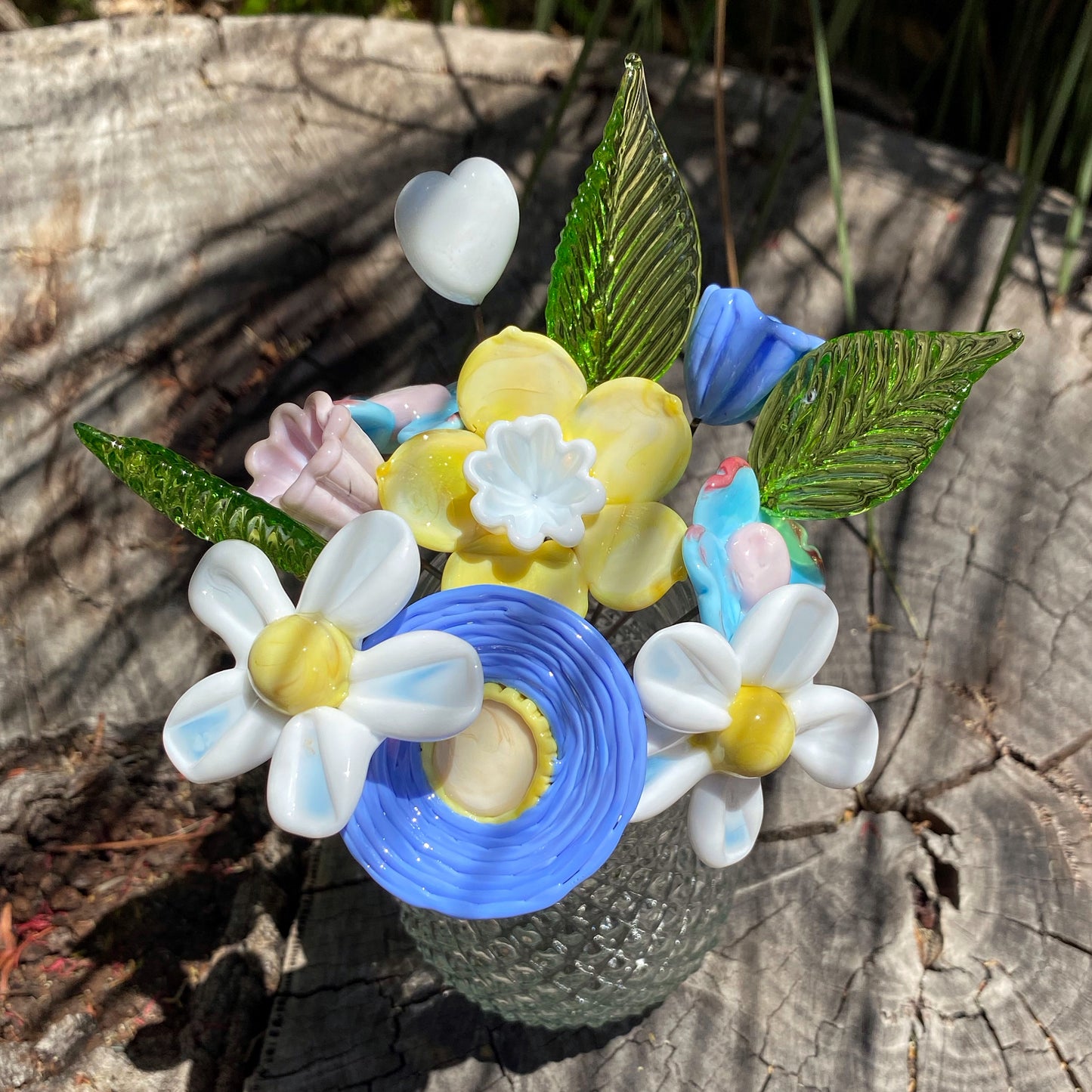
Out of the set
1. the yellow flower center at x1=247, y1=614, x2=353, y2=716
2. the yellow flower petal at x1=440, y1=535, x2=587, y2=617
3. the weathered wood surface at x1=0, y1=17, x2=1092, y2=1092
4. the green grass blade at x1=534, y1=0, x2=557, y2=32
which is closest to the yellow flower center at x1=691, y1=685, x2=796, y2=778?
the yellow flower petal at x1=440, y1=535, x2=587, y2=617

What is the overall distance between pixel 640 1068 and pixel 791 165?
82 centimetres

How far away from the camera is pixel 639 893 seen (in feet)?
2.09

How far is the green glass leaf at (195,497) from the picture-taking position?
1.65 ft

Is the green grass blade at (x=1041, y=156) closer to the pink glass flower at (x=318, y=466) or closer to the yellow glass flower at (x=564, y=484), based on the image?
the yellow glass flower at (x=564, y=484)

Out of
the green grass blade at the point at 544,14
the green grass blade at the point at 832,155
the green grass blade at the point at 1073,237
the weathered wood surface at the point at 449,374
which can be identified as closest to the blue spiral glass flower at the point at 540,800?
the weathered wood surface at the point at 449,374

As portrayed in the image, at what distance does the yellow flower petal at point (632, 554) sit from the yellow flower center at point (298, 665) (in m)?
0.15

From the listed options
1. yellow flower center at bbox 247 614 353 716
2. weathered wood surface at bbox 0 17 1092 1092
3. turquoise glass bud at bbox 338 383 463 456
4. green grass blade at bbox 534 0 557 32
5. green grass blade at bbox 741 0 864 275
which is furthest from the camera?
green grass blade at bbox 534 0 557 32

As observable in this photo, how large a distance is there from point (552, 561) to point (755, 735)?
5.7 inches

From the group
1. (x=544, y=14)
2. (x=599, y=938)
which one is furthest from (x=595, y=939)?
(x=544, y=14)

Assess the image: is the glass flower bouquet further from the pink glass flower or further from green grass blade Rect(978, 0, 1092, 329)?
green grass blade Rect(978, 0, 1092, 329)

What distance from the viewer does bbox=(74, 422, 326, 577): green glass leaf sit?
502 mm

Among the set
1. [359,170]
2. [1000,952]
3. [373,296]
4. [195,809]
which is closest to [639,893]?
[1000,952]

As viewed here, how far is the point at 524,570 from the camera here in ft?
1.75

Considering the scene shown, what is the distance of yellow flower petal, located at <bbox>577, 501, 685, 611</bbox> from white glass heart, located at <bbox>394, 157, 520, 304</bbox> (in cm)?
17
